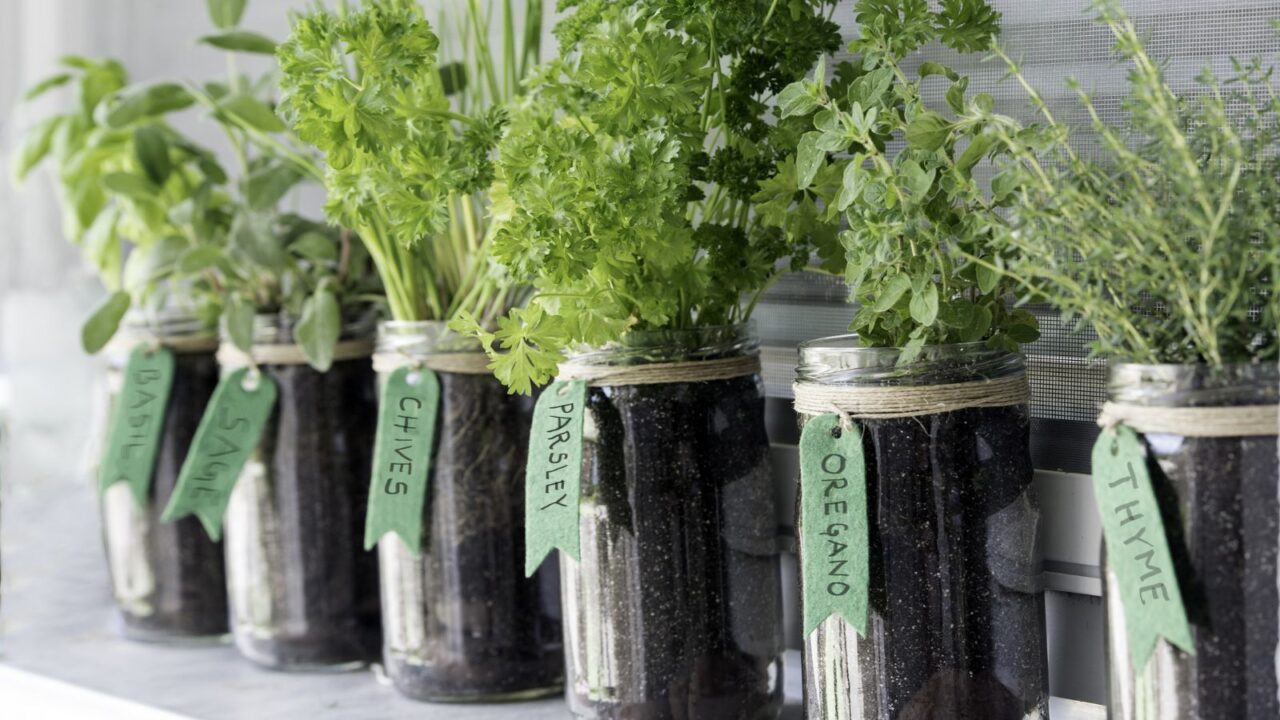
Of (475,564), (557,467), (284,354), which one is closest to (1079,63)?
(557,467)

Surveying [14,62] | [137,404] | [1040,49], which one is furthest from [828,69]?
[14,62]

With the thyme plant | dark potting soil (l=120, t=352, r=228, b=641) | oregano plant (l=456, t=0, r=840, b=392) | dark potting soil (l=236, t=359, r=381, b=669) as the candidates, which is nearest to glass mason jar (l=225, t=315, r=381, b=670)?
dark potting soil (l=236, t=359, r=381, b=669)

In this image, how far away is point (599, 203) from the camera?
2.27 feet

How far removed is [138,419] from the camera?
1.09 metres

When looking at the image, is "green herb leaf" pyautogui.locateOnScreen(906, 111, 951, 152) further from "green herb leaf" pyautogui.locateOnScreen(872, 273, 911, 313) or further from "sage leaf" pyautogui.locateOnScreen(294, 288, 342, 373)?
"sage leaf" pyautogui.locateOnScreen(294, 288, 342, 373)

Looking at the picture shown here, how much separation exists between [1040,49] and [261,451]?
0.66 metres

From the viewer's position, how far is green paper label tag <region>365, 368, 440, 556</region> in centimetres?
90

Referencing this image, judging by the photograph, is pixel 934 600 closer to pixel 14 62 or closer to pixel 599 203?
pixel 599 203

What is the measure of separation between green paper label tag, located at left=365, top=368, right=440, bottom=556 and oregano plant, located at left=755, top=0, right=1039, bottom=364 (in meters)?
0.33

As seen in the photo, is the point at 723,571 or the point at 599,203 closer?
the point at 599,203

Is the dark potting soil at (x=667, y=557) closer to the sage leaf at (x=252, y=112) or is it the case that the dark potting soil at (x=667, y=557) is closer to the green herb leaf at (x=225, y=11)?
Result: the sage leaf at (x=252, y=112)

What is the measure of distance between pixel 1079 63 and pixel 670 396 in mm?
334

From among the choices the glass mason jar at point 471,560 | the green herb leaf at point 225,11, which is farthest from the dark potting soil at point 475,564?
the green herb leaf at point 225,11

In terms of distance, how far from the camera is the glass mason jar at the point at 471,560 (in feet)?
2.97
